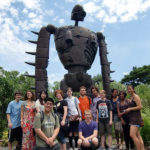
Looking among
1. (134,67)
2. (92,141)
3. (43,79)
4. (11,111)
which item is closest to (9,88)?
(43,79)

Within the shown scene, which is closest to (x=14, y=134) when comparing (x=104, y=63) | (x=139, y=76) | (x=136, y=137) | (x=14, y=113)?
(x=14, y=113)

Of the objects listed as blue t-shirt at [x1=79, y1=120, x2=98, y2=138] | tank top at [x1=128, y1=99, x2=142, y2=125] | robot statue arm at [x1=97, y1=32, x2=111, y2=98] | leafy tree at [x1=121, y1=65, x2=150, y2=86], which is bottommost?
blue t-shirt at [x1=79, y1=120, x2=98, y2=138]

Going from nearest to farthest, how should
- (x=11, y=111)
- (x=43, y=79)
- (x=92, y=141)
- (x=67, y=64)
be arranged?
(x=92, y=141), (x=11, y=111), (x=43, y=79), (x=67, y=64)

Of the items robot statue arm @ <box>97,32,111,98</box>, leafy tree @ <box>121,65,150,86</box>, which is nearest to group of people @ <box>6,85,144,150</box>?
robot statue arm @ <box>97,32,111,98</box>

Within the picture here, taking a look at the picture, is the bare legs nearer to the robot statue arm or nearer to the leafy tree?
the robot statue arm

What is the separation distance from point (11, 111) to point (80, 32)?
3.86 meters

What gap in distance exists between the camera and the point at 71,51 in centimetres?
662

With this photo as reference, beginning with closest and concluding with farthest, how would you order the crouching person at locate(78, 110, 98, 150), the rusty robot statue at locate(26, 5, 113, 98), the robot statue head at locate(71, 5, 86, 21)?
1. the crouching person at locate(78, 110, 98, 150)
2. the rusty robot statue at locate(26, 5, 113, 98)
3. the robot statue head at locate(71, 5, 86, 21)

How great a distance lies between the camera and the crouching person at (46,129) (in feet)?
9.21

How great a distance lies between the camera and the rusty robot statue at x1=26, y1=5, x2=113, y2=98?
21.2 feet

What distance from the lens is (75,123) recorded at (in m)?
4.15

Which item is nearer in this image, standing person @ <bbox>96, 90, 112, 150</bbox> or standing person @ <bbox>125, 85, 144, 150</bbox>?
standing person @ <bbox>125, 85, 144, 150</bbox>

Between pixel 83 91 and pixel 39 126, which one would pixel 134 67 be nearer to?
pixel 83 91

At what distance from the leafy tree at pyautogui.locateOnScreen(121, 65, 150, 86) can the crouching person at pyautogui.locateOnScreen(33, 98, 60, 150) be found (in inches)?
993
